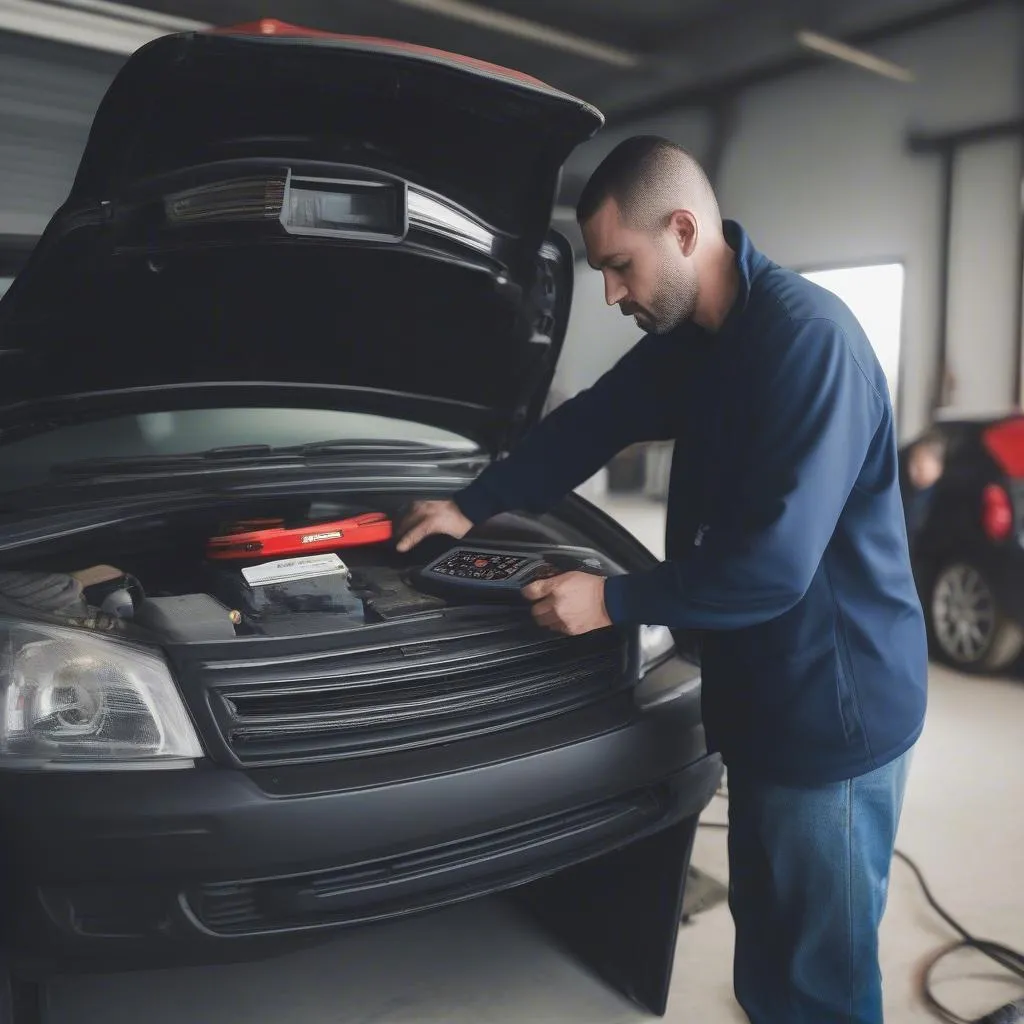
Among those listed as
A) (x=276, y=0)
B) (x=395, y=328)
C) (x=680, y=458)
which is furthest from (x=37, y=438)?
(x=276, y=0)

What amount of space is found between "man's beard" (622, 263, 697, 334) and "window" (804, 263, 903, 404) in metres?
6.05

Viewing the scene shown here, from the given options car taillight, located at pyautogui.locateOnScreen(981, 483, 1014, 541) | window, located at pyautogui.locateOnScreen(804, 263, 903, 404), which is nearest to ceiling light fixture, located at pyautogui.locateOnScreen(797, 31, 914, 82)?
window, located at pyautogui.locateOnScreen(804, 263, 903, 404)

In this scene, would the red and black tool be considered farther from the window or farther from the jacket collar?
the window

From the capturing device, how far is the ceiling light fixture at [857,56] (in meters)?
6.91

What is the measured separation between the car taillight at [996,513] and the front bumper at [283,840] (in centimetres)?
272

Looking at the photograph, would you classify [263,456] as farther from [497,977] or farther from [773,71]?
[773,71]

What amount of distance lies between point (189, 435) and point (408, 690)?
0.85m

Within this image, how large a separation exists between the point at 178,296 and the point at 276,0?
6.58 meters

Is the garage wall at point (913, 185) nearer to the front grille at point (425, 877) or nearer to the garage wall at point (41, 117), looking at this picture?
the garage wall at point (41, 117)

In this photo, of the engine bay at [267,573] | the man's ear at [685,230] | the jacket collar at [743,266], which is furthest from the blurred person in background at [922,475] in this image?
the man's ear at [685,230]

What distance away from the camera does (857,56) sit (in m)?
7.02

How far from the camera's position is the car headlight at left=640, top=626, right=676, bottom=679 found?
5.55ft

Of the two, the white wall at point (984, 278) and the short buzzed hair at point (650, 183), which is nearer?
the short buzzed hair at point (650, 183)

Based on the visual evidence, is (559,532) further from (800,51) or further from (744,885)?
(800,51)
